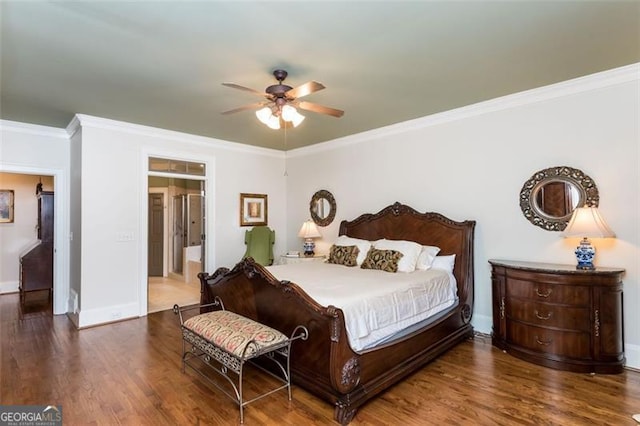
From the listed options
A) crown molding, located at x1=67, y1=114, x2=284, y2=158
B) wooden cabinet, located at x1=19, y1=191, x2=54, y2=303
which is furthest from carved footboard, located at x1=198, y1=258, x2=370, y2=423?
wooden cabinet, located at x1=19, y1=191, x2=54, y2=303

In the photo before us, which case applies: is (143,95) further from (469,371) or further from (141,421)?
(469,371)

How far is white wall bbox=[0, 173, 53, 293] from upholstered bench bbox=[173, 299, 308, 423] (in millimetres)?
5463

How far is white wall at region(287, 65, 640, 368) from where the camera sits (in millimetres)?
2998

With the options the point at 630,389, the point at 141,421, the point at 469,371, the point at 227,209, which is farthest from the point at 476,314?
the point at 227,209

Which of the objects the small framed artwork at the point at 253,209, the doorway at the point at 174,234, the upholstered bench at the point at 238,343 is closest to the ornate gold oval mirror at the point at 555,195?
the upholstered bench at the point at 238,343

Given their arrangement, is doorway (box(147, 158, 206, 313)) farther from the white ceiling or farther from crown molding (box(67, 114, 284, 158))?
the white ceiling

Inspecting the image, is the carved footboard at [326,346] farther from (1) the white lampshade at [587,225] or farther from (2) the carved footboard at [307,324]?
(1) the white lampshade at [587,225]

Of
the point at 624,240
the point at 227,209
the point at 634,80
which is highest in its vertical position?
the point at 634,80

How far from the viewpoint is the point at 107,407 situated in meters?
2.39

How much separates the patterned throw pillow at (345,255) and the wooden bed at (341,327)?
2.63ft

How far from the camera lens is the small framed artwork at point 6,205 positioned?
6.07 metres

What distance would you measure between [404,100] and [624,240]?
2.43m

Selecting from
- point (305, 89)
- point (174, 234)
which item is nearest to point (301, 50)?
point (305, 89)

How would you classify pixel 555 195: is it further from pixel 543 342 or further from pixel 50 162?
pixel 50 162
